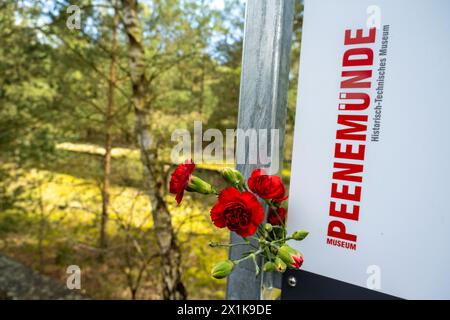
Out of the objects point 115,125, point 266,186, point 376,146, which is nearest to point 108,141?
point 115,125

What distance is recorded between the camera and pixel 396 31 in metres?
1.28

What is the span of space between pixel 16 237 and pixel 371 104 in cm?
551

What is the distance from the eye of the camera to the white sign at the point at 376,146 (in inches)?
48.2

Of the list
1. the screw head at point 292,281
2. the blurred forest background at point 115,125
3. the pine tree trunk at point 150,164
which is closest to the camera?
the screw head at point 292,281

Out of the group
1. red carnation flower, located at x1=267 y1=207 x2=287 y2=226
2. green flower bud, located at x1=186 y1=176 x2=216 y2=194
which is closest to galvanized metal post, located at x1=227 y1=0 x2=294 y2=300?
red carnation flower, located at x1=267 y1=207 x2=287 y2=226

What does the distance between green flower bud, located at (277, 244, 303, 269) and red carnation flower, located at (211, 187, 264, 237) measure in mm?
120

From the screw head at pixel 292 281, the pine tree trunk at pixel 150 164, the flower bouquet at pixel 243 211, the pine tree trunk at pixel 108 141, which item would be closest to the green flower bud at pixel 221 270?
the flower bouquet at pixel 243 211

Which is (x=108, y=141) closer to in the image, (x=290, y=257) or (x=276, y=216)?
(x=276, y=216)

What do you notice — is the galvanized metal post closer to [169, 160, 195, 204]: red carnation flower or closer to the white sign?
the white sign

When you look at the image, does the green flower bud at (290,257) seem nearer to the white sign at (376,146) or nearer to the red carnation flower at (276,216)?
the red carnation flower at (276,216)
